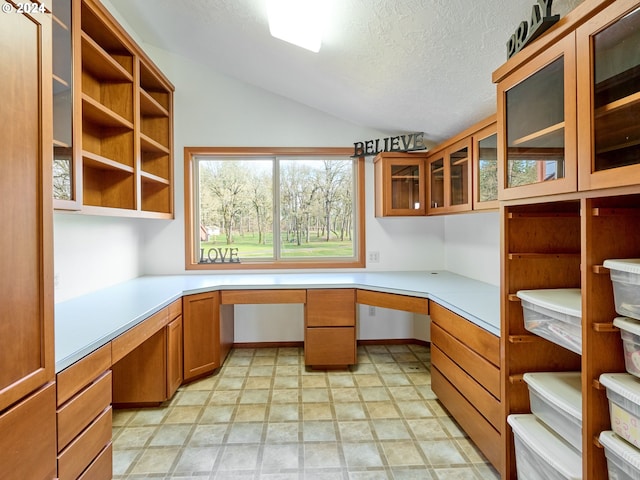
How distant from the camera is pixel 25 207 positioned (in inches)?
39.4

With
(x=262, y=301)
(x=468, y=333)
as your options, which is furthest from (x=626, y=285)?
(x=262, y=301)

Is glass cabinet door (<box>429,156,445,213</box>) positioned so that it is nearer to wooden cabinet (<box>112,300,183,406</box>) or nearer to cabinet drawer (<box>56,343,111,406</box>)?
wooden cabinet (<box>112,300,183,406</box>)

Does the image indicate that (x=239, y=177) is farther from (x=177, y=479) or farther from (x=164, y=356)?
(x=177, y=479)

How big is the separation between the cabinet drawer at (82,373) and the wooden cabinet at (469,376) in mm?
1880

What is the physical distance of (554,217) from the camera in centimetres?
151

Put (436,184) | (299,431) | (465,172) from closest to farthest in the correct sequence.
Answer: (299,431) → (465,172) → (436,184)

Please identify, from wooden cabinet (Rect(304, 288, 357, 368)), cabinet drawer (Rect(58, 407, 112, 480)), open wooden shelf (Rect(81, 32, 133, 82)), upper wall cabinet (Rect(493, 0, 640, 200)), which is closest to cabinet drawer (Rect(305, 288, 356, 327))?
wooden cabinet (Rect(304, 288, 357, 368))

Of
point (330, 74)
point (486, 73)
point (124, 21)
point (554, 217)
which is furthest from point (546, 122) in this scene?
point (124, 21)

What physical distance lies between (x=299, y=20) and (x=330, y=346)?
2.44 metres

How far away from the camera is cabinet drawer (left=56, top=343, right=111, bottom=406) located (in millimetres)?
1222

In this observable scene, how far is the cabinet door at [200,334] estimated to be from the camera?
257 centimetres

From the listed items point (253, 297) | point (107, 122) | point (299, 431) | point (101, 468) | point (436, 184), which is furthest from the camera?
point (436, 184)

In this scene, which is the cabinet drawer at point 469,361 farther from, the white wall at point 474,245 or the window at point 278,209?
the window at point 278,209

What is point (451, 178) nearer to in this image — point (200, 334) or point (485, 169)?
point (485, 169)
